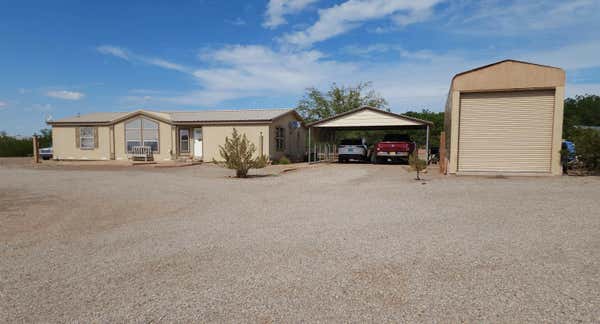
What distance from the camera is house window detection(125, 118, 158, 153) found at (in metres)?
22.5

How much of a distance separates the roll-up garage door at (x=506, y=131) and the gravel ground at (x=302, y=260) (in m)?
5.87

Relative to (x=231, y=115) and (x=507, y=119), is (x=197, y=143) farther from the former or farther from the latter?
(x=507, y=119)

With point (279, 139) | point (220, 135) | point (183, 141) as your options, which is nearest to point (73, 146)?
point (183, 141)

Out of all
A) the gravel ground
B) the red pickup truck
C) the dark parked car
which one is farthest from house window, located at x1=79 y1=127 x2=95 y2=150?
the red pickup truck

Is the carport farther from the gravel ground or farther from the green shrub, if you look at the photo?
the gravel ground

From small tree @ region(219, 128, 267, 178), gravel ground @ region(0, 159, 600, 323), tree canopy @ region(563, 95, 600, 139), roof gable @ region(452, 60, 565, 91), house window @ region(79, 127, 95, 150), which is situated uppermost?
tree canopy @ region(563, 95, 600, 139)

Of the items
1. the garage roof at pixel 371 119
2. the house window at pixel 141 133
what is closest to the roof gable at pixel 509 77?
the garage roof at pixel 371 119

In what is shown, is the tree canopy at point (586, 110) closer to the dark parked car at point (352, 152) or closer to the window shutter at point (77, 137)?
the dark parked car at point (352, 152)

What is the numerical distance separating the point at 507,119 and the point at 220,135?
15.5m

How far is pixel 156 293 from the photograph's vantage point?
3238 millimetres

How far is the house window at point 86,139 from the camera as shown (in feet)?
78.6

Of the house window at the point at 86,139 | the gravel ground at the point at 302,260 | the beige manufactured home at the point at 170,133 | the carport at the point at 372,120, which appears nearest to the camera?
the gravel ground at the point at 302,260

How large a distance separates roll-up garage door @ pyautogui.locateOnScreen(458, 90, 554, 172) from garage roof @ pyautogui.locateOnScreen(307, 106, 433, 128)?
4667 millimetres

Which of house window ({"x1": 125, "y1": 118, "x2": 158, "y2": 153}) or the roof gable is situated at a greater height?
the roof gable
